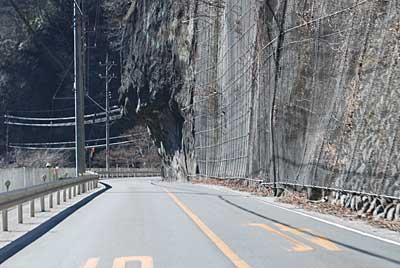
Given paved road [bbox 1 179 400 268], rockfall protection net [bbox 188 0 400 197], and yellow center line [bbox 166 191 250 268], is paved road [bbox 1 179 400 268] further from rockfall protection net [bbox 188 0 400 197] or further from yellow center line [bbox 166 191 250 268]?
rockfall protection net [bbox 188 0 400 197]

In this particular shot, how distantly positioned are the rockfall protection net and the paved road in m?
2.31

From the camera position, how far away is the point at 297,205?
17.5 m

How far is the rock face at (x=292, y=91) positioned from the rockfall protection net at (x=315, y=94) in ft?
0.13

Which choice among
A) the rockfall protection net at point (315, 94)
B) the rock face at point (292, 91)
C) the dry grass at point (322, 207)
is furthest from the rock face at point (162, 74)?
the dry grass at point (322, 207)

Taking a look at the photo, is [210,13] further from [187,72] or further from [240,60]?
[240,60]

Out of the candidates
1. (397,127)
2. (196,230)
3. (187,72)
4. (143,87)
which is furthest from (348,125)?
(143,87)

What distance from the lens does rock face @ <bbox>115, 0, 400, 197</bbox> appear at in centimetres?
1401

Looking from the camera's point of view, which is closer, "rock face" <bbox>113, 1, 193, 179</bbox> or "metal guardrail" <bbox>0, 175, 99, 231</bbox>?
"metal guardrail" <bbox>0, 175, 99, 231</bbox>

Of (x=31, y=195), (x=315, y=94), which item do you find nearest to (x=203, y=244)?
(x=31, y=195)

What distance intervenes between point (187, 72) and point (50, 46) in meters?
50.1

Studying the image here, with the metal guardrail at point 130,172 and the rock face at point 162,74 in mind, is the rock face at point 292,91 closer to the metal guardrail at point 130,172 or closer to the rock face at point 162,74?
the rock face at point 162,74

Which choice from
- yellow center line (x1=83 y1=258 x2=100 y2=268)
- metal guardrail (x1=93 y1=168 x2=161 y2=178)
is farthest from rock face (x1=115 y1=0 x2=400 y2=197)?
metal guardrail (x1=93 y1=168 x2=161 y2=178)

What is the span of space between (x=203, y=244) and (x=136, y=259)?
1590mm

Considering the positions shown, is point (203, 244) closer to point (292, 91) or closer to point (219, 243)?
point (219, 243)
